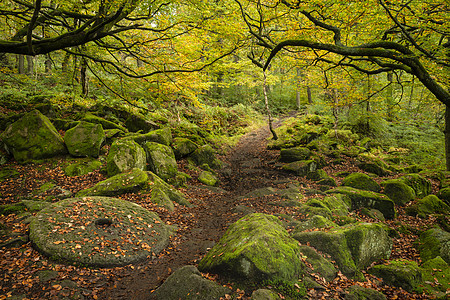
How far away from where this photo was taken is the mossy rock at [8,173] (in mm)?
7080

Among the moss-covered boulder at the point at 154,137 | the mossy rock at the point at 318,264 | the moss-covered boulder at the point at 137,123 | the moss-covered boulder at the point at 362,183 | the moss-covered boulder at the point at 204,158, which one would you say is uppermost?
the moss-covered boulder at the point at 137,123

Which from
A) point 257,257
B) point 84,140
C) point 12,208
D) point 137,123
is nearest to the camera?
point 257,257

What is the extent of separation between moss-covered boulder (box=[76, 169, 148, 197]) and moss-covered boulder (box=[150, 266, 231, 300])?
14.1 ft

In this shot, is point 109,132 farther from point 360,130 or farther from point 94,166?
point 360,130

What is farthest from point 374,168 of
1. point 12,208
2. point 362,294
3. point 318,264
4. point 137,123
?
point 12,208

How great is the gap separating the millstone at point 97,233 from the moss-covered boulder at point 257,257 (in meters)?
1.77

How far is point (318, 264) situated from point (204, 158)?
349 inches

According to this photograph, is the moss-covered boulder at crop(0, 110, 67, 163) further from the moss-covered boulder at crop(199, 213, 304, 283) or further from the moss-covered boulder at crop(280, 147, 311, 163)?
the moss-covered boulder at crop(280, 147, 311, 163)

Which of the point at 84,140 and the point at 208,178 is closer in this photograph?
the point at 84,140

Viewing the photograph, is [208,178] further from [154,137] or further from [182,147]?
[154,137]

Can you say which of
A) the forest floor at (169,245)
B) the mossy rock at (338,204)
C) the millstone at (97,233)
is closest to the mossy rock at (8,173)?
the forest floor at (169,245)

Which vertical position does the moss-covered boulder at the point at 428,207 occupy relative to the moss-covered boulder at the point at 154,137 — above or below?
below

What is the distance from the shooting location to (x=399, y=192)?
880 cm

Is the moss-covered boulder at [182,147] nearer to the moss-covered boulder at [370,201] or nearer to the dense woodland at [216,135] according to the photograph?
the dense woodland at [216,135]
